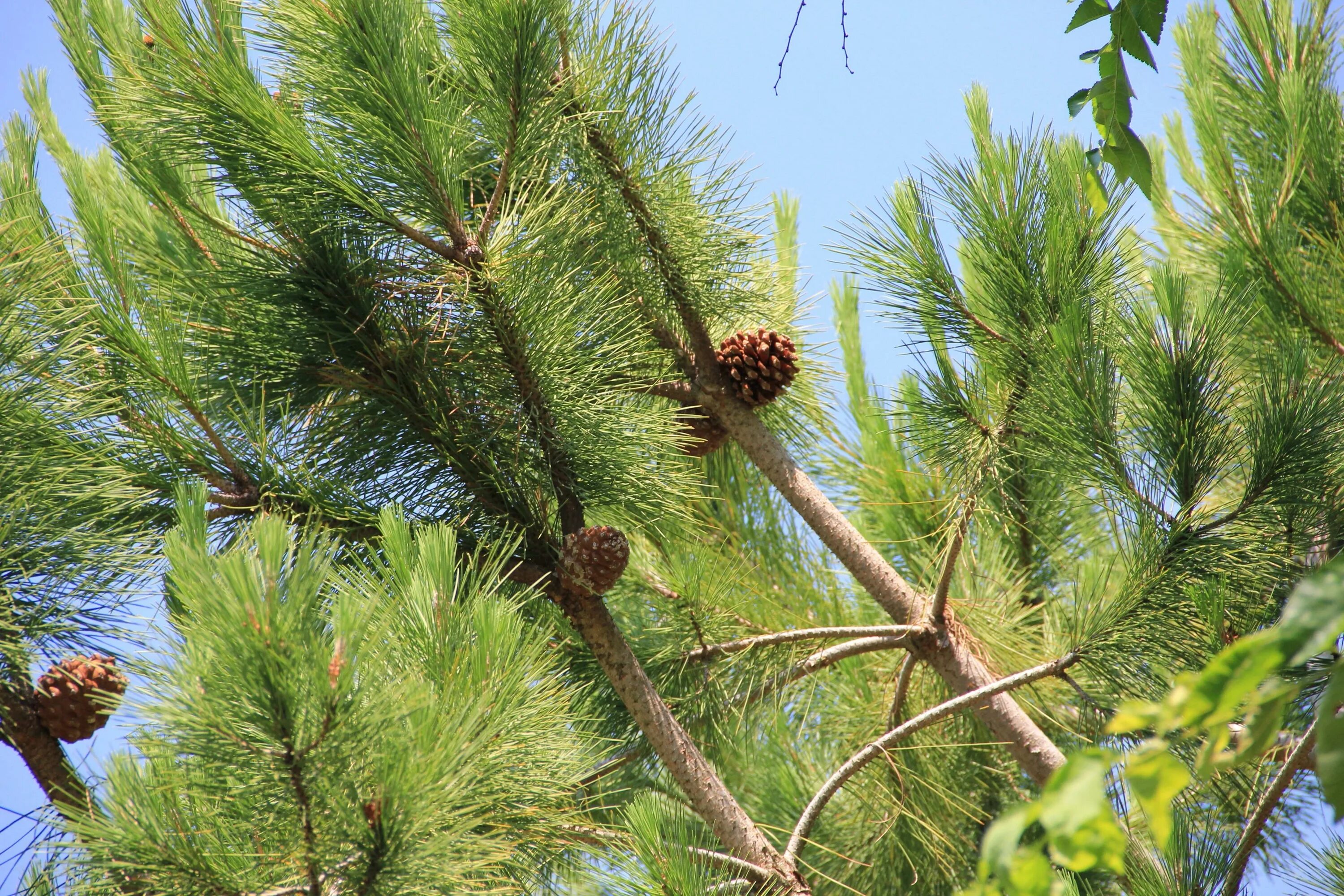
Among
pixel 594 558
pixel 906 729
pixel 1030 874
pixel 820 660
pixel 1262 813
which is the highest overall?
pixel 594 558

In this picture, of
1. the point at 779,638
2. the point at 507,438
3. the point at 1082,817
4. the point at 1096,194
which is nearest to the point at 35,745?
the point at 507,438

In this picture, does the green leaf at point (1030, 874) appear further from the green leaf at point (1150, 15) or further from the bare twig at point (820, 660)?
the bare twig at point (820, 660)

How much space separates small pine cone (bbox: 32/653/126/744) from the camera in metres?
1.17

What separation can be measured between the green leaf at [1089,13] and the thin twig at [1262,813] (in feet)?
Answer: 2.31

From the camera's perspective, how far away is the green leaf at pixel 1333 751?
415 millimetres

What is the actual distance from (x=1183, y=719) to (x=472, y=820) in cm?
69

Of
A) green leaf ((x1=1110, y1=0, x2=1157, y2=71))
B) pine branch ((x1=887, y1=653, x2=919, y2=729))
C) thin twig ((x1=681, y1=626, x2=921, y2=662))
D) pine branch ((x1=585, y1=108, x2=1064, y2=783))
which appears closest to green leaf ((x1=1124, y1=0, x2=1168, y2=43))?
green leaf ((x1=1110, y1=0, x2=1157, y2=71))

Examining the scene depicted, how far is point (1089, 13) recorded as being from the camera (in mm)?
902

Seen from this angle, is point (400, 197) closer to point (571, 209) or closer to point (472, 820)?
point (571, 209)

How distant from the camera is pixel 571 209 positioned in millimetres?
1489

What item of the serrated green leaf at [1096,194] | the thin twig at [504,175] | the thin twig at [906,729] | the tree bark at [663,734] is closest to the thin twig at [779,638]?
the thin twig at [906,729]

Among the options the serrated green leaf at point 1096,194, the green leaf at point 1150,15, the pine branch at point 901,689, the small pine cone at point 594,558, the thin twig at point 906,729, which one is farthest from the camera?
the pine branch at point 901,689

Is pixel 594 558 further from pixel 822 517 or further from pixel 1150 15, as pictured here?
pixel 1150 15

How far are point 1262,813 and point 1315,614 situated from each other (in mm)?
817
